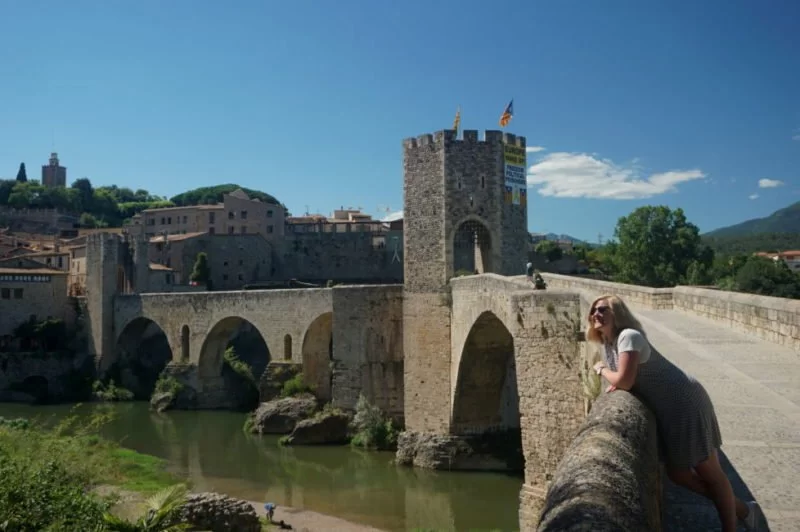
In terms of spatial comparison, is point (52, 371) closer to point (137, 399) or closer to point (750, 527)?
point (137, 399)

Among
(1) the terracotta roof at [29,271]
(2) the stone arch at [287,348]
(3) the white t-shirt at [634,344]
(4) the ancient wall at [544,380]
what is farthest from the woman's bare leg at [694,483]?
(1) the terracotta roof at [29,271]

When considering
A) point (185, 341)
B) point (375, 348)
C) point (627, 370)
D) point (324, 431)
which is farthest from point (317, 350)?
point (627, 370)

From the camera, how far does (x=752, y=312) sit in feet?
29.6

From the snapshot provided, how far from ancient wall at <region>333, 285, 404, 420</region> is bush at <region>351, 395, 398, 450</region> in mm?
312

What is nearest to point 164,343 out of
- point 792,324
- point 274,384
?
point 274,384

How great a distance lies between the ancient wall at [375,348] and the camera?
24281mm

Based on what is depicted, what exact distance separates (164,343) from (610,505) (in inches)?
1687

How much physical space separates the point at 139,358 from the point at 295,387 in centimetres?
1558

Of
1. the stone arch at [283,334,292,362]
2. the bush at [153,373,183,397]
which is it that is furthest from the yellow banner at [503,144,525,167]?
the bush at [153,373,183,397]

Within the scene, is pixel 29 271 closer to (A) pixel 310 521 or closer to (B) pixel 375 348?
(B) pixel 375 348

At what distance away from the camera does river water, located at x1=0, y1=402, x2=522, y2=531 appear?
18.2 metres

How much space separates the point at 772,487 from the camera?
4004mm

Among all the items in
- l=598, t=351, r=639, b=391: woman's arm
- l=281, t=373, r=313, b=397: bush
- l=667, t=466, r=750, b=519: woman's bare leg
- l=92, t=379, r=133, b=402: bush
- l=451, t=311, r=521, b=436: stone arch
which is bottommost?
l=92, t=379, r=133, b=402: bush

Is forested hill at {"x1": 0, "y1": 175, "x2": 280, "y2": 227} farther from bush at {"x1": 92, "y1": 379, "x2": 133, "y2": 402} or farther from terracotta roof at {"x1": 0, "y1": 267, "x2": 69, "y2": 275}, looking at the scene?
bush at {"x1": 92, "y1": 379, "x2": 133, "y2": 402}
